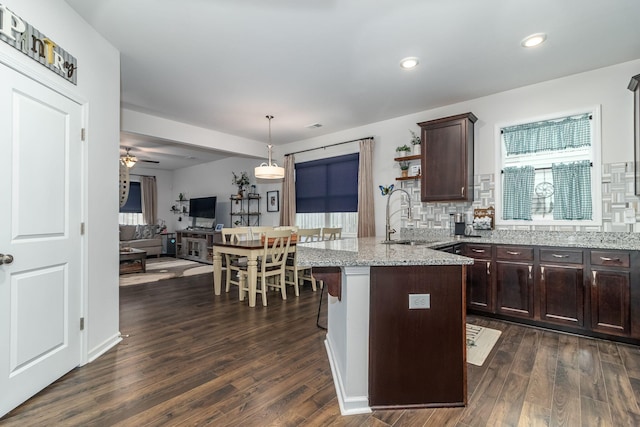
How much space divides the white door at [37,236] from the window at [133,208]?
7.53 meters

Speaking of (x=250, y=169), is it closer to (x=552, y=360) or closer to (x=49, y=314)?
(x=49, y=314)

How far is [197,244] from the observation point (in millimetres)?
7836

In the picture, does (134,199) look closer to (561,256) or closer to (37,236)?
(37,236)

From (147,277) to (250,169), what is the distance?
315 centimetres

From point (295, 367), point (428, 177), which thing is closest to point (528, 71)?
point (428, 177)

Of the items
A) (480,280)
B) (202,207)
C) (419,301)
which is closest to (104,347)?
(419,301)

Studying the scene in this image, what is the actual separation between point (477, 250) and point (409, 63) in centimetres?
213

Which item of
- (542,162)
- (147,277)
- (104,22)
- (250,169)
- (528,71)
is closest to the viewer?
(104,22)

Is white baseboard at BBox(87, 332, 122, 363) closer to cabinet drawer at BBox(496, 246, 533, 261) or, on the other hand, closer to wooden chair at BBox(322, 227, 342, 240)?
wooden chair at BBox(322, 227, 342, 240)

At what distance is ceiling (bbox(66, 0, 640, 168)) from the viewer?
2281 mm

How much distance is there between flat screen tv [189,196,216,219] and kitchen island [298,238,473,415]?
6891 mm

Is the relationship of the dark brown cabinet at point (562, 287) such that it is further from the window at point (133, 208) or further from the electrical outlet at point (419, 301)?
the window at point (133, 208)

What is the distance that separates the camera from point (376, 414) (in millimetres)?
1760

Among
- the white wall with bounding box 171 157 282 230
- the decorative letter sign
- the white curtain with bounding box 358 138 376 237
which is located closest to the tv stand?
the white wall with bounding box 171 157 282 230
